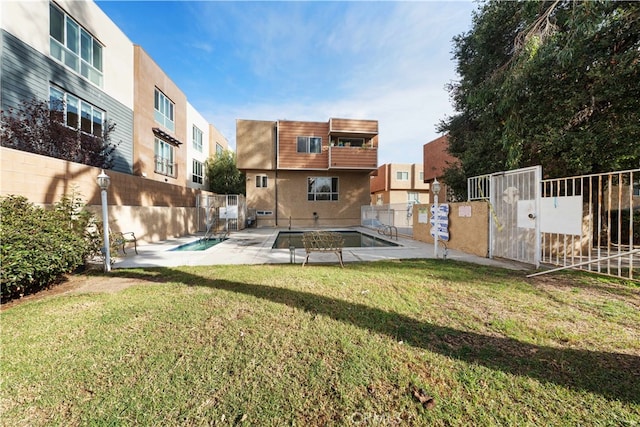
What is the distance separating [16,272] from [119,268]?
261 cm

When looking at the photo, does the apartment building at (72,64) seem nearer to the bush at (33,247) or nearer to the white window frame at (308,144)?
the bush at (33,247)

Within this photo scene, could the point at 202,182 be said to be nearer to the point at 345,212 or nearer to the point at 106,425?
the point at 345,212

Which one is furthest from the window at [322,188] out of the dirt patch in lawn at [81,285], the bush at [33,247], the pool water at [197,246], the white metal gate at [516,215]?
the bush at [33,247]

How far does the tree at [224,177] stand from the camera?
25797 mm

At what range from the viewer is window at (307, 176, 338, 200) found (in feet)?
67.6

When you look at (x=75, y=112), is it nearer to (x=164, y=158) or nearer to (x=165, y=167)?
(x=164, y=158)

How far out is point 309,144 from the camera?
19688mm

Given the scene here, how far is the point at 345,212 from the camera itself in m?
20.8

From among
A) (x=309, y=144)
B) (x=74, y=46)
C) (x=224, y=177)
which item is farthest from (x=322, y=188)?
(x=74, y=46)

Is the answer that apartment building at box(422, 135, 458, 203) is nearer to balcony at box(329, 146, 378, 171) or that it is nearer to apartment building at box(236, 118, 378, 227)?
balcony at box(329, 146, 378, 171)

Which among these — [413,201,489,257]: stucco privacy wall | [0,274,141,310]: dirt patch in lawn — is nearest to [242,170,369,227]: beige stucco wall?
[413,201,489,257]: stucco privacy wall

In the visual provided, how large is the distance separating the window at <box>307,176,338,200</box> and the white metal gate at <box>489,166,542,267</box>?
1375cm

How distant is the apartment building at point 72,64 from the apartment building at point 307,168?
7.37 meters

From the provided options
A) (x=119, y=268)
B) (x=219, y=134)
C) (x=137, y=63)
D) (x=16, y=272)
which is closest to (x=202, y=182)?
(x=219, y=134)
